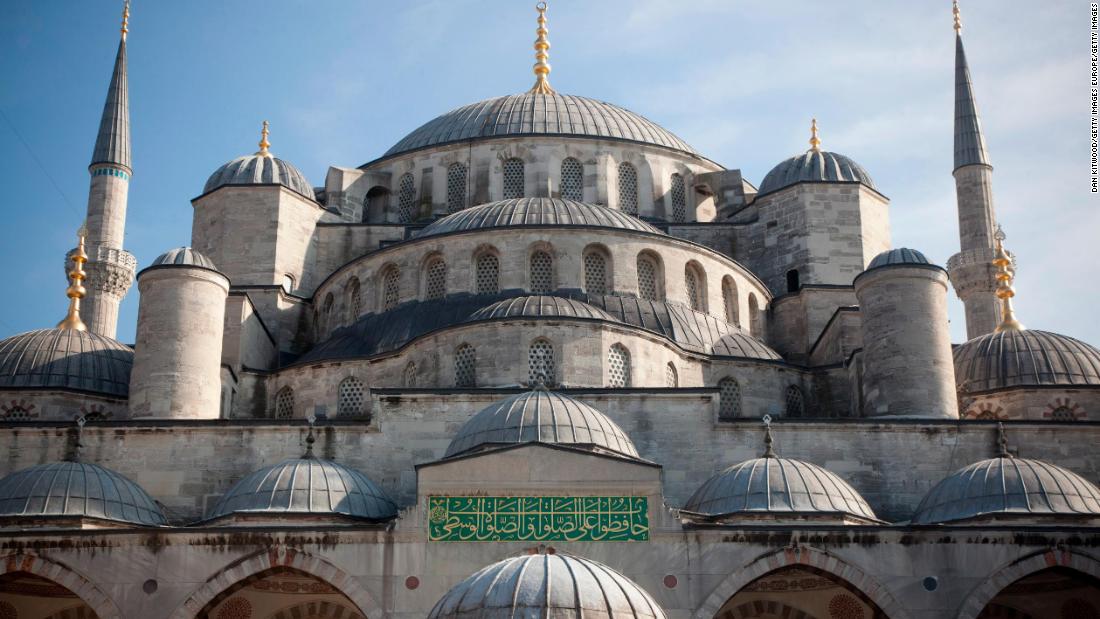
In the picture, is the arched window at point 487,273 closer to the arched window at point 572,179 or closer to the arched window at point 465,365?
the arched window at point 465,365

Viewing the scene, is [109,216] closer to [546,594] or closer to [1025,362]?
[1025,362]

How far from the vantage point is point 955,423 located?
22.9 metres

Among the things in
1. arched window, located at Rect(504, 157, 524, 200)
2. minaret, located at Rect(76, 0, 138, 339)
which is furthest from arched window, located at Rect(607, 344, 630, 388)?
minaret, located at Rect(76, 0, 138, 339)

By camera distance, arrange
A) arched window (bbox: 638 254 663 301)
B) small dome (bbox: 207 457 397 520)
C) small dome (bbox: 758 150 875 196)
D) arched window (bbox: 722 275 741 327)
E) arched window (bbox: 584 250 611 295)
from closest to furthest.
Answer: small dome (bbox: 207 457 397 520) → arched window (bbox: 584 250 611 295) → arched window (bbox: 638 254 663 301) → arched window (bbox: 722 275 741 327) → small dome (bbox: 758 150 875 196)

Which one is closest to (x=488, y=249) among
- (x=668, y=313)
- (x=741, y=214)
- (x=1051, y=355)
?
(x=668, y=313)

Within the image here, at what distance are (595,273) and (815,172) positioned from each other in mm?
6556

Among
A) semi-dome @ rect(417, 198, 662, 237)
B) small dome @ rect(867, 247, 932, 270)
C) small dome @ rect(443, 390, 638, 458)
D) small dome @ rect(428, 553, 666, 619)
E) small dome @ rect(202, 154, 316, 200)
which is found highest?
small dome @ rect(202, 154, 316, 200)

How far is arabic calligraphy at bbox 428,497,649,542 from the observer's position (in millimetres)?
19469

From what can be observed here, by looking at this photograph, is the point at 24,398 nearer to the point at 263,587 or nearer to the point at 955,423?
the point at 263,587

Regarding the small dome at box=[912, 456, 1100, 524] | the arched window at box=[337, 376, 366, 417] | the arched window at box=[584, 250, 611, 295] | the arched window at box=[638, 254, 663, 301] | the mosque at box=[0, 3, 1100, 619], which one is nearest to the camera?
the mosque at box=[0, 3, 1100, 619]

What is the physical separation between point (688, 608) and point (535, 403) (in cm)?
350

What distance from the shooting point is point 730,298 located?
27.7m

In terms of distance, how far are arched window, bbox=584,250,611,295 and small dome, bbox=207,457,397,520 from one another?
21.6 feet

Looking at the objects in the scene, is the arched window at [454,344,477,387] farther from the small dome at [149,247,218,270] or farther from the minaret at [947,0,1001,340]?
the minaret at [947,0,1001,340]
